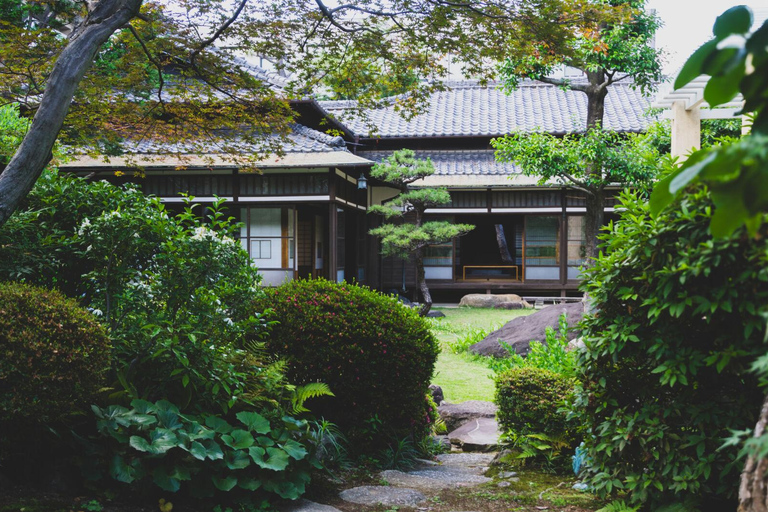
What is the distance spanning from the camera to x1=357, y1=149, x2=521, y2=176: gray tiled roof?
18359mm

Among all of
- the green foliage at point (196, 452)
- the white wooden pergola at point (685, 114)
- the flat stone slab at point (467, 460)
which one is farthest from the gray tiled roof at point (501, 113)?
the green foliage at point (196, 452)

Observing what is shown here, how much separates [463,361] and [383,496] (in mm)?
6215

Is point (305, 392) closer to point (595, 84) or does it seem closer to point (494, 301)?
point (595, 84)

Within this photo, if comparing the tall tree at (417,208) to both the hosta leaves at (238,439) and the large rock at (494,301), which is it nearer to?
the large rock at (494,301)

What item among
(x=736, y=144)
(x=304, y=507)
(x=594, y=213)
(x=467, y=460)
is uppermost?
(x=594, y=213)

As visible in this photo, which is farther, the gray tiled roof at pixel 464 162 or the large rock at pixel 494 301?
the gray tiled roof at pixel 464 162

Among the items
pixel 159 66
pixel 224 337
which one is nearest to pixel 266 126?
pixel 159 66

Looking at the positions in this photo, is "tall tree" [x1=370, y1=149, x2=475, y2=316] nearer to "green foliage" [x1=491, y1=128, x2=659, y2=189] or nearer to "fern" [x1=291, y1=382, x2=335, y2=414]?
"green foliage" [x1=491, y1=128, x2=659, y2=189]

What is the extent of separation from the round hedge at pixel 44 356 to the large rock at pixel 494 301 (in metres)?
14.8

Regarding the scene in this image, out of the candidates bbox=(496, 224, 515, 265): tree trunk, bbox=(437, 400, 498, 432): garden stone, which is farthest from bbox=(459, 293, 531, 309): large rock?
bbox=(437, 400, 498, 432): garden stone

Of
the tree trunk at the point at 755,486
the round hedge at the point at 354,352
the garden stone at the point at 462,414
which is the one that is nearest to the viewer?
the tree trunk at the point at 755,486

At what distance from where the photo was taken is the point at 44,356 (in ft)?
9.58

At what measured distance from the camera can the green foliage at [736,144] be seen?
0.75 metres

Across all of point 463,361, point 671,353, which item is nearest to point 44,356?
point 671,353
